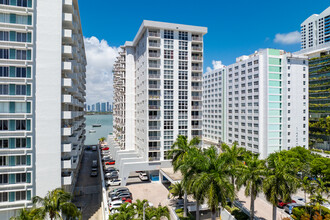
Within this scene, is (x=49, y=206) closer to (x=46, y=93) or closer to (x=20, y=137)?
(x=20, y=137)

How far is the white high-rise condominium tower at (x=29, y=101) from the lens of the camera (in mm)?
24859

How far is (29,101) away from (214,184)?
23447 mm

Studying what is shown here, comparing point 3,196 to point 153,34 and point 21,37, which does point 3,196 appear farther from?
point 153,34

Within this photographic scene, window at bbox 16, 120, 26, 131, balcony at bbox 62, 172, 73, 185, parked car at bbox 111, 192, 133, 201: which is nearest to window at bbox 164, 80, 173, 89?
parked car at bbox 111, 192, 133, 201

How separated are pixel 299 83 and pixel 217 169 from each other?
49492 millimetres

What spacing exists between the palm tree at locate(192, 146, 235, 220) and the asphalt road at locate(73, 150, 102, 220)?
1931cm

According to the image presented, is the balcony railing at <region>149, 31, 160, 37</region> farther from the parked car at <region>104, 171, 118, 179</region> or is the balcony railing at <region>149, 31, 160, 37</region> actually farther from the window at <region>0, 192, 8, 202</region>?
the window at <region>0, 192, 8, 202</region>

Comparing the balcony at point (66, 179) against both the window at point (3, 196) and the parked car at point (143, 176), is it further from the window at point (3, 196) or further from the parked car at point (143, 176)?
the parked car at point (143, 176)

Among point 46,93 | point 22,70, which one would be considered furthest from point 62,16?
point 46,93

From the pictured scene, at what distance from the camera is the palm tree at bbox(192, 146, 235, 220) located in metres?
18.3

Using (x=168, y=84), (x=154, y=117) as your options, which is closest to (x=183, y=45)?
(x=168, y=84)

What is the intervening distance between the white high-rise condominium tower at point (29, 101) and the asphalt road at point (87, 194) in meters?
6.93

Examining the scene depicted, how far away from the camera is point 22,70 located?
25.5m

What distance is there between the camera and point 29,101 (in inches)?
1007
